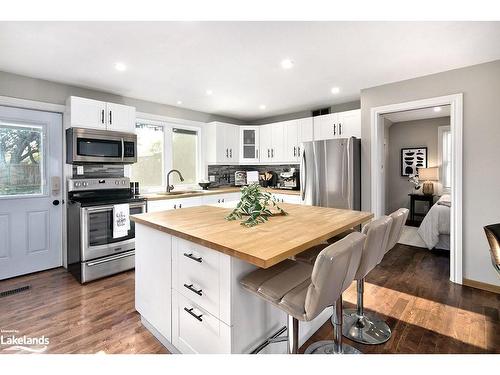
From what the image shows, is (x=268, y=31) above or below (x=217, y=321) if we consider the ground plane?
above

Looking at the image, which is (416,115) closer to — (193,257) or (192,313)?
(193,257)

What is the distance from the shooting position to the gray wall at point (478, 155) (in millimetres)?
2611

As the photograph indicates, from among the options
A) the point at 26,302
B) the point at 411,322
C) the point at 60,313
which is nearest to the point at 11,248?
the point at 26,302

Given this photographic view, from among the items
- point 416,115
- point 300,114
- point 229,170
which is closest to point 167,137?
point 229,170

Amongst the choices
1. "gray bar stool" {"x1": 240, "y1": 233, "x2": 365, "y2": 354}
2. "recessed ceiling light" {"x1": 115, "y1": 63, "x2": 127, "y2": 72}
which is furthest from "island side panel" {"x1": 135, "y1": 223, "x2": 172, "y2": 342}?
"recessed ceiling light" {"x1": 115, "y1": 63, "x2": 127, "y2": 72}

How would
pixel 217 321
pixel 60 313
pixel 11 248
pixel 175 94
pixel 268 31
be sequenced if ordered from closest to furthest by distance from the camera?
pixel 217 321 < pixel 268 31 < pixel 60 313 < pixel 11 248 < pixel 175 94

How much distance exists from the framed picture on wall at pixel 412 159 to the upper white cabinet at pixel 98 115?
18.1 feet

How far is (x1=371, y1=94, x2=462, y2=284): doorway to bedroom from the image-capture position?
3.46 metres

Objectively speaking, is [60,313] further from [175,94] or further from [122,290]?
[175,94]

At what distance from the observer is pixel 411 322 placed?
2076 mm

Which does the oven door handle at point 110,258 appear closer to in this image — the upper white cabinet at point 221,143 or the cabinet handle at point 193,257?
the cabinet handle at point 193,257
